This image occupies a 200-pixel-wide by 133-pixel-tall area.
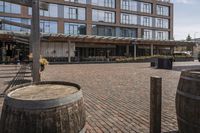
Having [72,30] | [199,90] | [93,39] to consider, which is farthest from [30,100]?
[72,30]

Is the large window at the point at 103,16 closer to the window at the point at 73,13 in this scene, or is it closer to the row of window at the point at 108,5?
the row of window at the point at 108,5

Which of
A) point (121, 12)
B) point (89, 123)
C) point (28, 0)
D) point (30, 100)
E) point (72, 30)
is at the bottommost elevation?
point (89, 123)

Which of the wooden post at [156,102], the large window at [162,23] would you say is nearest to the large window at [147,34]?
the large window at [162,23]

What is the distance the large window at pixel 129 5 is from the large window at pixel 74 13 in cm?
1043

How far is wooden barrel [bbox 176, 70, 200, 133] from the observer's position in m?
3.78

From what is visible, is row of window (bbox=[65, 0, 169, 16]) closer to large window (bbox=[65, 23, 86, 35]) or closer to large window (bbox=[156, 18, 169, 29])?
large window (bbox=[156, 18, 169, 29])

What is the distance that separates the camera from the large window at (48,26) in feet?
135

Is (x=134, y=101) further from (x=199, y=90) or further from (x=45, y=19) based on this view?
(x=45, y=19)

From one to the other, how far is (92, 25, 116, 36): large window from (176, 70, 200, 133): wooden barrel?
4381 cm

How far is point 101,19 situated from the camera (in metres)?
48.4

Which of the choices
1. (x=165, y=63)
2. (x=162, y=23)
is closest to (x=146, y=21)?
(x=162, y=23)

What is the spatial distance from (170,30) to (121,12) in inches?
672

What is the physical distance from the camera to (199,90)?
3742 millimetres

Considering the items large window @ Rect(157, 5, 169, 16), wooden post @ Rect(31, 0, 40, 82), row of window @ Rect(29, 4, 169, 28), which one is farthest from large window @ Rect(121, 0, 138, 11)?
wooden post @ Rect(31, 0, 40, 82)
